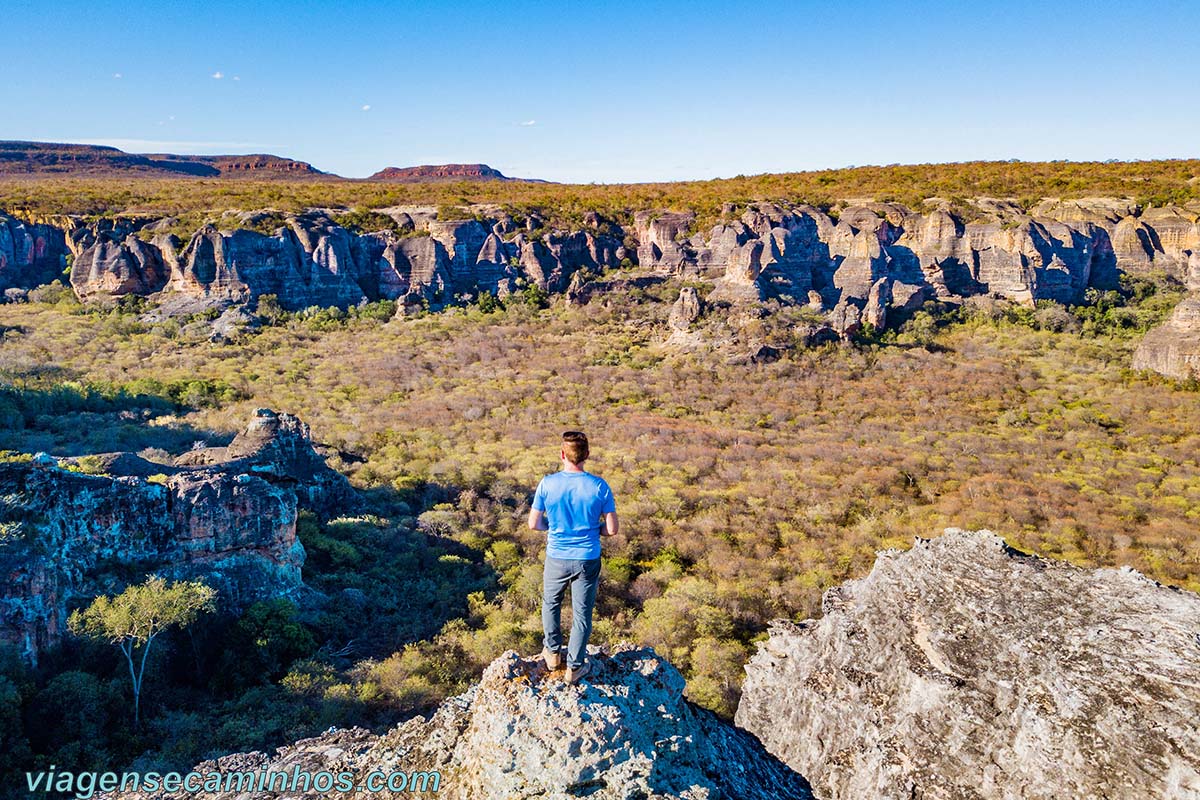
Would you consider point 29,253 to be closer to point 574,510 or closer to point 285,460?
point 285,460

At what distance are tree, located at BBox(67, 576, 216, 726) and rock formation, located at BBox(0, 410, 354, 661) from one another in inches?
16.8

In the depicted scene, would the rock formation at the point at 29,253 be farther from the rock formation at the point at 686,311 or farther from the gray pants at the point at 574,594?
the gray pants at the point at 574,594

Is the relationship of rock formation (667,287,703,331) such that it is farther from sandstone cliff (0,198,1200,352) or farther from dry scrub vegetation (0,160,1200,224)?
dry scrub vegetation (0,160,1200,224)

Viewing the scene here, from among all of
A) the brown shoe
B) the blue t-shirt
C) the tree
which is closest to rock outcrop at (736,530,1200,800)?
the brown shoe

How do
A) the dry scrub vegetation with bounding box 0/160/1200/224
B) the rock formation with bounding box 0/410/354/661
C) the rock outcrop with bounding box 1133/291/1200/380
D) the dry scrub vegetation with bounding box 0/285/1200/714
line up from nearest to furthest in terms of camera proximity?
1. the rock formation with bounding box 0/410/354/661
2. the dry scrub vegetation with bounding box 0/285/1200/714
3. the rock outcrop with bounding box 1133/291/1200/380
4. the dry scrub vegetation with bounding box 0/160/1200/224

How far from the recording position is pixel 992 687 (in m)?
5.38

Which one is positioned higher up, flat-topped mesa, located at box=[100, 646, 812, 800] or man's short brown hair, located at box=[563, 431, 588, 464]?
man's short brown hair, located at box=[563, 431, 588, 464]

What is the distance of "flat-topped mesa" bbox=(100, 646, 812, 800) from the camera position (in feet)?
13.2

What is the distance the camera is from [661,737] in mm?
4473

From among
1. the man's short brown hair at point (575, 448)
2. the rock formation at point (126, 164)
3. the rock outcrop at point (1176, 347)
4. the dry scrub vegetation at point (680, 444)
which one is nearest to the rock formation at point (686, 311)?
the dry scrub vegetation at point (680, 444)

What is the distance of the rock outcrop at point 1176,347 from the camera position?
28094 mm

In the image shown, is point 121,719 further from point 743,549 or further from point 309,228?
point 309,228

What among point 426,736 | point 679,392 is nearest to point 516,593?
point 426,736

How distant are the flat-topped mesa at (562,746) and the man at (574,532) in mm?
346
